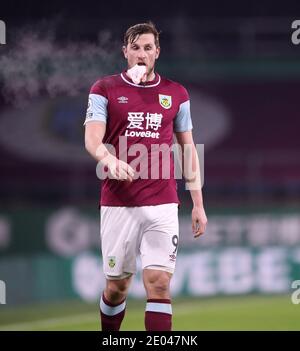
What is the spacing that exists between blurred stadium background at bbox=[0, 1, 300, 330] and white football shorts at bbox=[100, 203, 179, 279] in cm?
180

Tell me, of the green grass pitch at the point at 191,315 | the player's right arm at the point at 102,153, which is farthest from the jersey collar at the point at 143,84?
the green grass pitch at the point at 191,315

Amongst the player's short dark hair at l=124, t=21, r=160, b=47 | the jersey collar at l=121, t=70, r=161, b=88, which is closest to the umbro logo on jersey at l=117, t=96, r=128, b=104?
the jersey collar at l=121, t=70, r=161, b=88

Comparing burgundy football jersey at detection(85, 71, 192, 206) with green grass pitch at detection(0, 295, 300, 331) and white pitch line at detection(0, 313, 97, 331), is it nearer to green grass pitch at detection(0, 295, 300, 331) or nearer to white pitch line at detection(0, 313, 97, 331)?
green grass pitch at detection(0, 295, 300, 331)

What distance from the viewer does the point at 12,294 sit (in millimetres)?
11781

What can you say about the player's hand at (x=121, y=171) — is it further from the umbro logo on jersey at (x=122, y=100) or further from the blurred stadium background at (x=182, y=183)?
the blurred stadium background at (x=182, y=183)

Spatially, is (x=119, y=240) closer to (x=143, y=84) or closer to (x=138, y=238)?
(x=138, y=238)

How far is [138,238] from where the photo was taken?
6.32 m

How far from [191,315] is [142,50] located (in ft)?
17.9

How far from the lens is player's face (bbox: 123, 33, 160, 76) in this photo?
6.21 m

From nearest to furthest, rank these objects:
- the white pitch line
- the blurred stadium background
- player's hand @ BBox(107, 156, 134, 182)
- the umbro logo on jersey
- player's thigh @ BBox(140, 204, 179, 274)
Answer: player's hand @ BBox(107, 156, 134, 182), player's thigh @ BBox(140, 204, 179, 274), the umbro logo on jersey, the white pitch line, the blurred stadium background

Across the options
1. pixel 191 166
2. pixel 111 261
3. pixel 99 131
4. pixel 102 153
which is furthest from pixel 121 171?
pixel 191 166

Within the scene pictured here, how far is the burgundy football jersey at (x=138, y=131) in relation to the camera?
6.24 m
